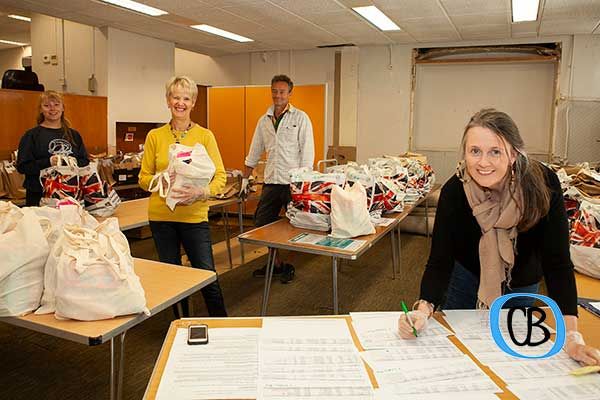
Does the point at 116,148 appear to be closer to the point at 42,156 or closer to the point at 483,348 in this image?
the point at 42,156

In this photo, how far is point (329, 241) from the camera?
106 inches

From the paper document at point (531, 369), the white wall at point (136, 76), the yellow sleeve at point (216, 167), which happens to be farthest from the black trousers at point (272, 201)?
the white wall at point (136, 76)

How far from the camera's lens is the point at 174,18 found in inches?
223

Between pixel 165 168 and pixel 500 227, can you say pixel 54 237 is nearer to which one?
pixel 165 168

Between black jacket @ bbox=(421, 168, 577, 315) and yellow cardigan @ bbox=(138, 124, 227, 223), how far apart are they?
131 centimetres

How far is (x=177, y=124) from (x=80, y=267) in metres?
1.28

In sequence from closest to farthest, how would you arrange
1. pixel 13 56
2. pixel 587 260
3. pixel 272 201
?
pixel 587 260 → pixel 272 201 → pixel 13 56

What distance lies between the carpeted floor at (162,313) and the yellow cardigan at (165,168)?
0.84m

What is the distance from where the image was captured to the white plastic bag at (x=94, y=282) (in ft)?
4.91

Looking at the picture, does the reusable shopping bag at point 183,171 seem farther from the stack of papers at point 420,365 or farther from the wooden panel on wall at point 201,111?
the wooden panel on wall at point 201,111

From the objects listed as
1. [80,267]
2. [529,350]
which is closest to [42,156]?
[80,267]

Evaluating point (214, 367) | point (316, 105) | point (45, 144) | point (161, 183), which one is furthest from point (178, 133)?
point (316, 105)

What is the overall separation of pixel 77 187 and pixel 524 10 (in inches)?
186

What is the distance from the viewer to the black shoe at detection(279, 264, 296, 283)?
4156mm
